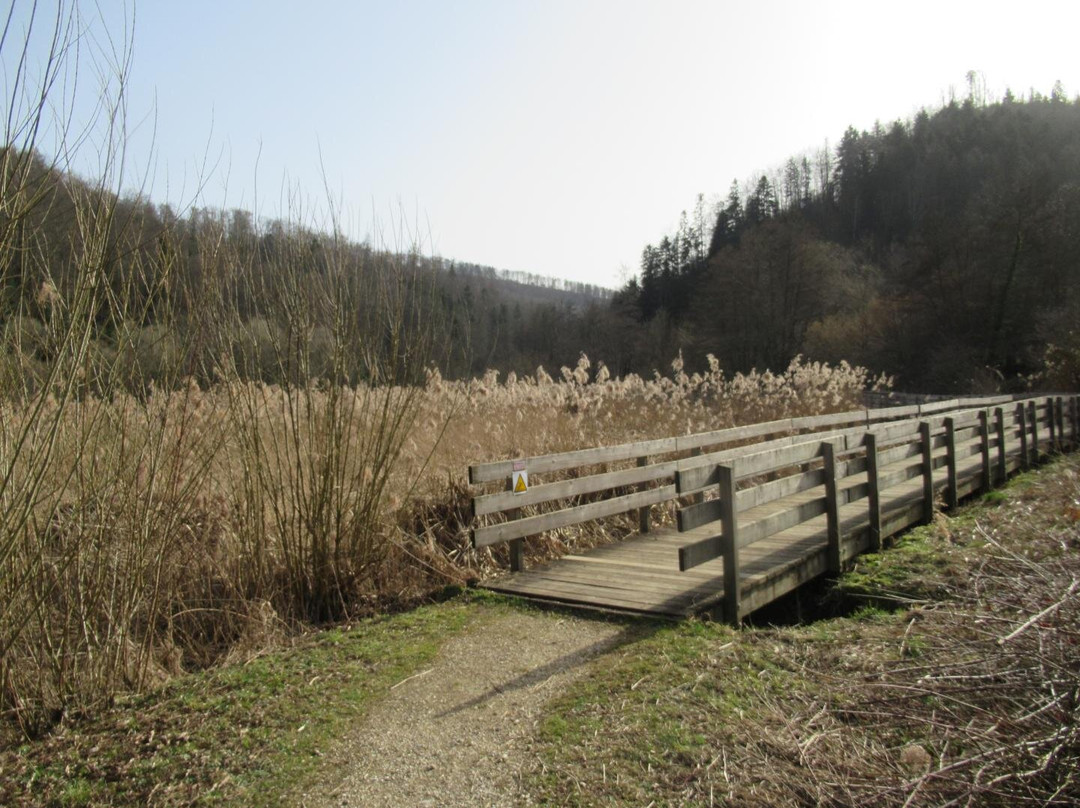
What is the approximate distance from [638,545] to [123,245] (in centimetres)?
498

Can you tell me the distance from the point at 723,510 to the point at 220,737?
3243 millimetres

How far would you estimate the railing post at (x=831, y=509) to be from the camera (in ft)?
20.9

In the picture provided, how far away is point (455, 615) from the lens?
18.1ft

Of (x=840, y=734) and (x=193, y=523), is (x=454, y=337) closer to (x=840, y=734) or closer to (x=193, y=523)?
(x=193, y=523)

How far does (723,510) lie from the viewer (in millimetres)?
5238

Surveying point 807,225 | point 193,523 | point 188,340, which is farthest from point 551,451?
point 807,225

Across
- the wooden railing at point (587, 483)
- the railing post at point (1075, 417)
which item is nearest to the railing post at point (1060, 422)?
the railing post at point (1075, 417)

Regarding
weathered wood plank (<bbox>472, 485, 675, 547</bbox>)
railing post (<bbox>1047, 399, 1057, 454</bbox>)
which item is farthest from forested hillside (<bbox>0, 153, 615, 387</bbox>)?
→ railing post (<bbox>1047, 399, 1057, 454</bbox>)

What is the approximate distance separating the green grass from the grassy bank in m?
1.11

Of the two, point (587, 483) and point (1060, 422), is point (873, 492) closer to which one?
point (587, 483)

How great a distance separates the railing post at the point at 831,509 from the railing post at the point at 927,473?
2.18 meters

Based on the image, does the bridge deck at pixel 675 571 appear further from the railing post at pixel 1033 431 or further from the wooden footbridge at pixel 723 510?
the railing post at pixel 1033 431

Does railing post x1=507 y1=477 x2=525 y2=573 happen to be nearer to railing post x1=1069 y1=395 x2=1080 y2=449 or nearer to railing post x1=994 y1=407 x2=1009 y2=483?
railing post x1=994 y1=407 x2=1009 y2=483

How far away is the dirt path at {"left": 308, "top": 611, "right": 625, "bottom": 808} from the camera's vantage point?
3281 mm
